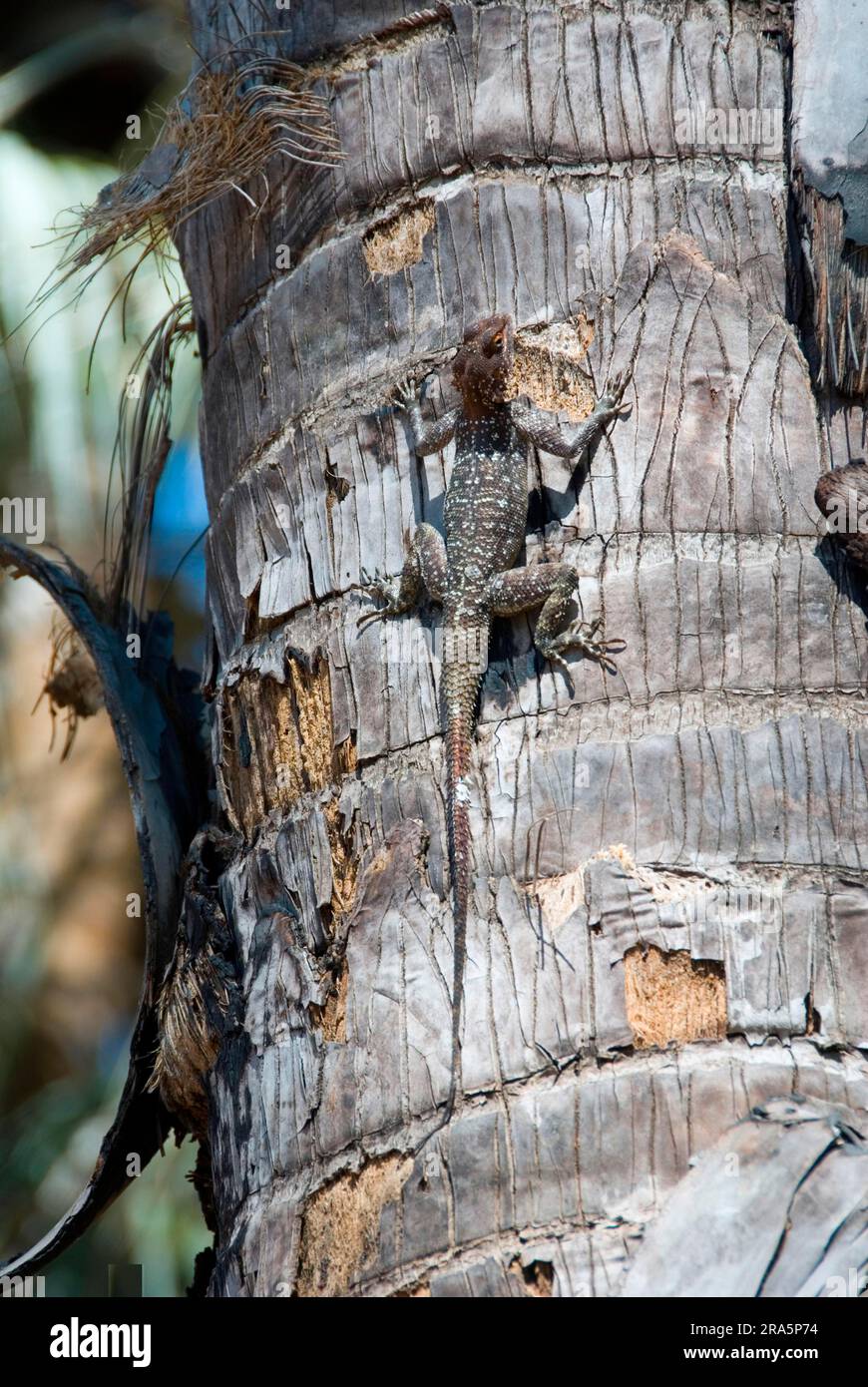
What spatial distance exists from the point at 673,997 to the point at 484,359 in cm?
217

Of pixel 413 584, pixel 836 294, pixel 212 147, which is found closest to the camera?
pixel 836 294

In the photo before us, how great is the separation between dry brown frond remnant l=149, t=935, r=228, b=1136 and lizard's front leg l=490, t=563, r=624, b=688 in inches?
60.7

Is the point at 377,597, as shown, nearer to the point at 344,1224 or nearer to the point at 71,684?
the point at 344,1224

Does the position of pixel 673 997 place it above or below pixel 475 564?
below

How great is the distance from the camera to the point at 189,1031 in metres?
5.07

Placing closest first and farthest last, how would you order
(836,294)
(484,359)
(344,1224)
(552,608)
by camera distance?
1. (344,1224)
2. (552,608)
3. (836,294)
4. (484,359)

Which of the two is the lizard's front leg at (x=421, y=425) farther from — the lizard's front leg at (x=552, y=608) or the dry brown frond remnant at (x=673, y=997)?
the dry brown frond remnant at (x=673, y=997)

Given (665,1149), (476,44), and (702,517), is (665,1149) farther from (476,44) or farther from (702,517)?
(476,44)

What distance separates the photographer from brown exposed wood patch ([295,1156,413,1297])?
12.9 ft

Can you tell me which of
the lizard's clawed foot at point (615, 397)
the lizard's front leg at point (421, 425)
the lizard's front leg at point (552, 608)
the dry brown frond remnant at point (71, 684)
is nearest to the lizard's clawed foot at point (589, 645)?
the lizard's front leg at point (552, 608)

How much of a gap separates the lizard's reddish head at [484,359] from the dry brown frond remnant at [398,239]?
1.17 ft

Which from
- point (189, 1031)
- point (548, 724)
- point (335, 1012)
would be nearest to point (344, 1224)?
point (335, 1012)

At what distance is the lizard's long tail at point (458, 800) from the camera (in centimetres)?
400

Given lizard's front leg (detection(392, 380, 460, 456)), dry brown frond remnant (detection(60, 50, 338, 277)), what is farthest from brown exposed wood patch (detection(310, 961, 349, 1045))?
dry brown frond remnant (detection(60, 50, 338, 277))
